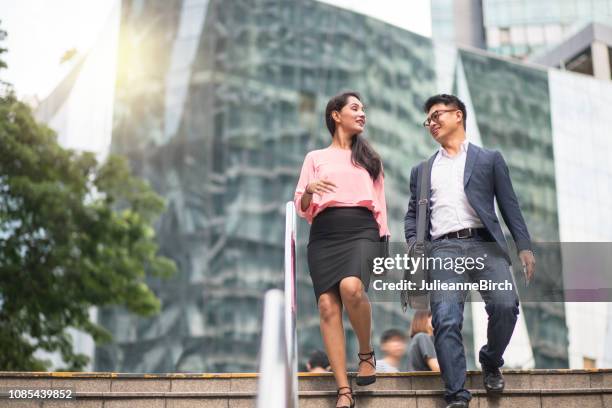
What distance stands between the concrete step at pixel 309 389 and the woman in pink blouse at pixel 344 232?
0.79 ft

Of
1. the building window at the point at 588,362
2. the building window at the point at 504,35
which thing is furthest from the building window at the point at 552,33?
the building window at the point at 588,362

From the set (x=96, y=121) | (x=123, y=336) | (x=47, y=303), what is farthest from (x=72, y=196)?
(x=96, y=121)

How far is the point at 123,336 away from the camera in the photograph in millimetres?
33094

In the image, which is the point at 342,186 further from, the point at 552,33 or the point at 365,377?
the point at 552,33

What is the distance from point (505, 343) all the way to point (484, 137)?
36.9m

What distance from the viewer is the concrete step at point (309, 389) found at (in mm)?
5387

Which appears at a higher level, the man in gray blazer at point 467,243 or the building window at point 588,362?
the building window at point 588,362

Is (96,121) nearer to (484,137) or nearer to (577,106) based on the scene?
(484,137)

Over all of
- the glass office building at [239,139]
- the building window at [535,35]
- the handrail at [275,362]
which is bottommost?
the handrail at [275,362]

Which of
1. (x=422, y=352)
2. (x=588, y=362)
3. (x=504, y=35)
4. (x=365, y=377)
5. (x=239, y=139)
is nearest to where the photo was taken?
(x=365, y=377)

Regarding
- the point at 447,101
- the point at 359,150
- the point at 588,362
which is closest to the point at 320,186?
the point at 359,150

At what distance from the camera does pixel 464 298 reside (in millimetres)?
5383

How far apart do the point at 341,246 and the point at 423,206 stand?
0.54m

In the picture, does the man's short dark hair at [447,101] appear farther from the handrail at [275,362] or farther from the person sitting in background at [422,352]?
the handrail at [275,362]
